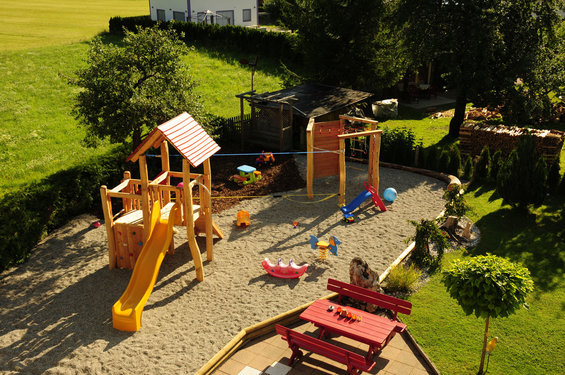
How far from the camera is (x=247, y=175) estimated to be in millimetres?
18953

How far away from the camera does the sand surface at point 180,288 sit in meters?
10.4

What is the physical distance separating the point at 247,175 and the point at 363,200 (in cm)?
480

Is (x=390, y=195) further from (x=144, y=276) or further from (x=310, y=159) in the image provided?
(x=144, y=276)

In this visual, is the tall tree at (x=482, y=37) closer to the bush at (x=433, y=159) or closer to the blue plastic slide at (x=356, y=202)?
the bush at (x=433, y=159)

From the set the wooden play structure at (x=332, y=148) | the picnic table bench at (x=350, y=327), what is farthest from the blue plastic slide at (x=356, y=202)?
the picnic table bench at (x=350, y=327)

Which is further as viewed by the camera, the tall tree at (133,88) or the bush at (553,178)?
the bush at (553,178)

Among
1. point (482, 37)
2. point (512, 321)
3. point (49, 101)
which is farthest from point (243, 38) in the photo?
point (512, 321)

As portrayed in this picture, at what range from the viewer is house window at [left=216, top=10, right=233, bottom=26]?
4466 centimetres

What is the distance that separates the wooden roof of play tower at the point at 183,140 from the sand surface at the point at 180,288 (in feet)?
10.3

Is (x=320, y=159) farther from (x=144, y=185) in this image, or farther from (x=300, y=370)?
(x=300, y=370)

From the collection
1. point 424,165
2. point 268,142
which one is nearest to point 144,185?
point 268,142

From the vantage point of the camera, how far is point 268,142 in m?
22.1

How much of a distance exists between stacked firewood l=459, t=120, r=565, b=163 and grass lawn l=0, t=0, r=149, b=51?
30370 millimetres

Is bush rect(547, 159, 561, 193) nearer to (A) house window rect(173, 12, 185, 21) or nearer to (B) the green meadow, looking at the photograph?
(B) the green meadow
